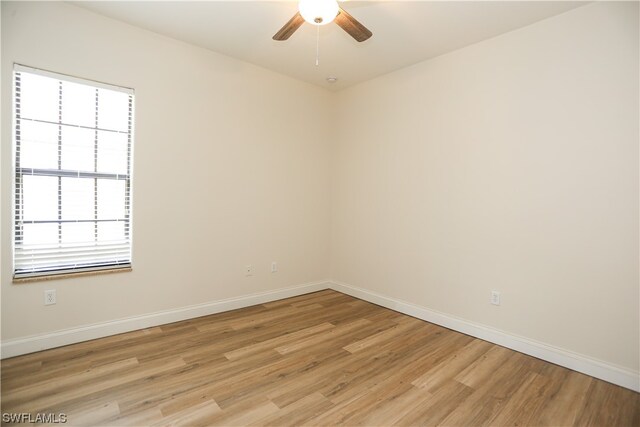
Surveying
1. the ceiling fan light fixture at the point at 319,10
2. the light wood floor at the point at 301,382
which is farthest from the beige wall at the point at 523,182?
the ceiling fan light fixture at the point at 319,10

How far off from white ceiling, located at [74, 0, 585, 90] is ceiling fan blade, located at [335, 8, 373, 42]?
1.12ft

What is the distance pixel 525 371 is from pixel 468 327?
684mm

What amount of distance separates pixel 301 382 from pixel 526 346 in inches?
76.6

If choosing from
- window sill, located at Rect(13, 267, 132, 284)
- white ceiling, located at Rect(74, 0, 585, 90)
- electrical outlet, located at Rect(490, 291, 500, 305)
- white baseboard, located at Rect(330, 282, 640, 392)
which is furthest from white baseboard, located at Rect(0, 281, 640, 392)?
white ceiling, located at Rect(74, 0, 585, 90)

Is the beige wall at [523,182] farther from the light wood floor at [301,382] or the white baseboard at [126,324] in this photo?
the white baseboard at [126,324]

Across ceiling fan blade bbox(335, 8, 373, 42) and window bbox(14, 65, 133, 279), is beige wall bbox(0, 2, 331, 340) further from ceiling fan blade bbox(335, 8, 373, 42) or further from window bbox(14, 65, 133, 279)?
ceiling fan blade bbox(335, 8, 373, 42)

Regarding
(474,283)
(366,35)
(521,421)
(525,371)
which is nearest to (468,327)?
(474,283)

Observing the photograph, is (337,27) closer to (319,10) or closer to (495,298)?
(319,10)

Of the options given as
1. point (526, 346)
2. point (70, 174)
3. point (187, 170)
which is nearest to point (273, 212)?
point (187, 170)

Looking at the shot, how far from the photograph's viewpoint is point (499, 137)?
9.63 ft

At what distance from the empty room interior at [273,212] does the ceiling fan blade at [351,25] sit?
3 centimetres

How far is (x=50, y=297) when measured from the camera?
2615 millimetres

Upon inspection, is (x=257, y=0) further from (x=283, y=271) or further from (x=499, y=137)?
(x=283, y=271)

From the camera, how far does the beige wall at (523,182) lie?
2.35 meters
